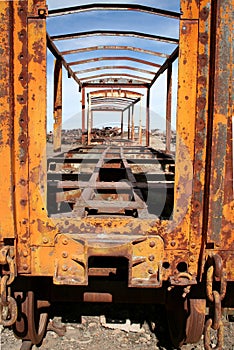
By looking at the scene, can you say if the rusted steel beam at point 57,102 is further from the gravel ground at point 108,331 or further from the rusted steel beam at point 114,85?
the gravel ground at point 108,331

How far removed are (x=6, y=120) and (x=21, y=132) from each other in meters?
0.13

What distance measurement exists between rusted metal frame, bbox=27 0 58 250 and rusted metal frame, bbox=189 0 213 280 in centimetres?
92

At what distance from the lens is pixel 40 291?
308 cm

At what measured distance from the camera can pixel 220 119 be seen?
7.00ft

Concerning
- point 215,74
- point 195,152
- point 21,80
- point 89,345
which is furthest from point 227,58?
point 89,345

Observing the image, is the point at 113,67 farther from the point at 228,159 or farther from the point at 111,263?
the point at 228,159

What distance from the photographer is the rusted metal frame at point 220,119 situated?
210 cm

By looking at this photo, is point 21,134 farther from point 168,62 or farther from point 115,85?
point 115,85

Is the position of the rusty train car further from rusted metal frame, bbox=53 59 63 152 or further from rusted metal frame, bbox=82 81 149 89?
rusted metal frame, bbox=82 81 149 89

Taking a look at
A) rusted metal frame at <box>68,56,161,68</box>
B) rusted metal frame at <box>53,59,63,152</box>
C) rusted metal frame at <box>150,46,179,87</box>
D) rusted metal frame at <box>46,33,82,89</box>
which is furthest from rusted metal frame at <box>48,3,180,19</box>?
rusted metal frame at <box>68,56,161,68</box>

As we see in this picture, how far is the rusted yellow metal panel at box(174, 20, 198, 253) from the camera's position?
219 cm

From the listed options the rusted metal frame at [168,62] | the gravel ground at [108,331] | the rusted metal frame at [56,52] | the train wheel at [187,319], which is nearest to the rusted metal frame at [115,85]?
the rusted metal frame at [168,62]

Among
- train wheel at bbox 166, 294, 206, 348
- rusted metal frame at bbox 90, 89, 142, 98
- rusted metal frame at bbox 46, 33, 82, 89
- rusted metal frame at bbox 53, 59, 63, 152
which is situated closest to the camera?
train wheel at bbox 166, 294, 206, 348

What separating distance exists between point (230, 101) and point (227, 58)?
0.25 meters
